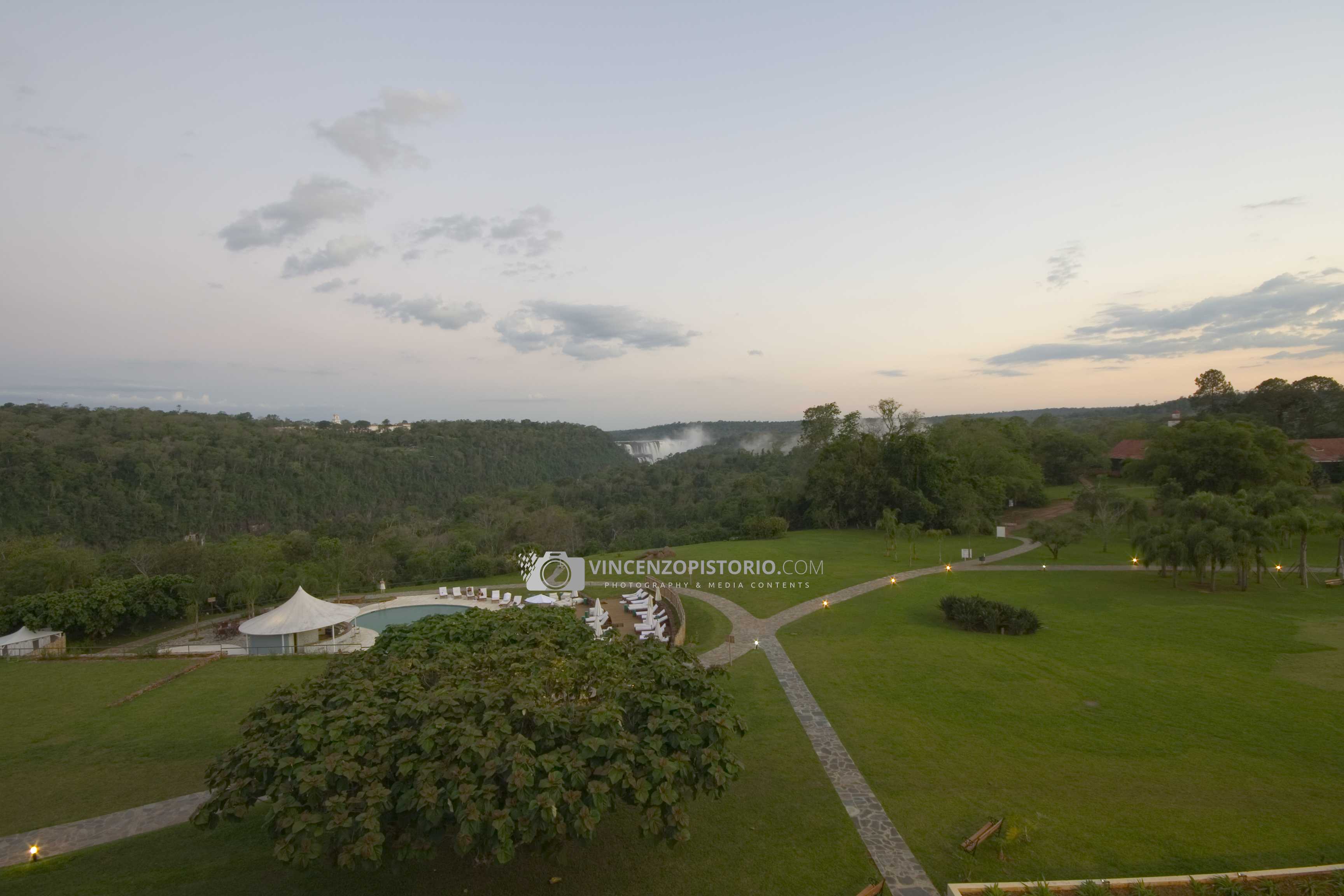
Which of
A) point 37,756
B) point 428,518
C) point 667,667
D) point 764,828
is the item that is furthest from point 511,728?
point 428,518

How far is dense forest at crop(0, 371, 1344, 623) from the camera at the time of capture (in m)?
26.6

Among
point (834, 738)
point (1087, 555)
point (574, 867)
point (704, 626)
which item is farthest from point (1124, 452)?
point (574, 867)

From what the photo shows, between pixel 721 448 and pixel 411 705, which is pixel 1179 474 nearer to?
pixel 411 705

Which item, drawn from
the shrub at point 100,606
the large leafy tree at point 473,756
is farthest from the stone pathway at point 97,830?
the shrub at point 100,606

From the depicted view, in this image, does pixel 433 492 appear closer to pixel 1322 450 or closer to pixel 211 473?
pixel 211 473

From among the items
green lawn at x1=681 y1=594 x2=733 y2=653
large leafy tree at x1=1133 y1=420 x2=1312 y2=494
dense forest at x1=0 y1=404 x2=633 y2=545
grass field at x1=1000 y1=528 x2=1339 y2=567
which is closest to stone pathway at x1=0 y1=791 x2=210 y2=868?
green lawn at x1=681 y1=594 x2=733 y2=653

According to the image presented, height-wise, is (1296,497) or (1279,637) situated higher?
(1296,497)

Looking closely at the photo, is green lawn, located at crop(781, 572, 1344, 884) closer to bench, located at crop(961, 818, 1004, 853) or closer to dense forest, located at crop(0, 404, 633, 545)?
bench, located at crop(961, 818, 1004, 853)

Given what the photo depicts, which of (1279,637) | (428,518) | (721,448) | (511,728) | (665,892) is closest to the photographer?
(511,728)

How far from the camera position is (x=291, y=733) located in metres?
6.40

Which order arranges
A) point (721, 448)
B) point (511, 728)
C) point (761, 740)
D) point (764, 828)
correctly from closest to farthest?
point (511, 728) < point (764, 828) < point (761, 740) < point (721, 448)

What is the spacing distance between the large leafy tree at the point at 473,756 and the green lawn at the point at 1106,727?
12.0ft

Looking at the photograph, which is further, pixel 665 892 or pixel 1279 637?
pixel 1279 637

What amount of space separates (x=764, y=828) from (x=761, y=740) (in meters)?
2.61
